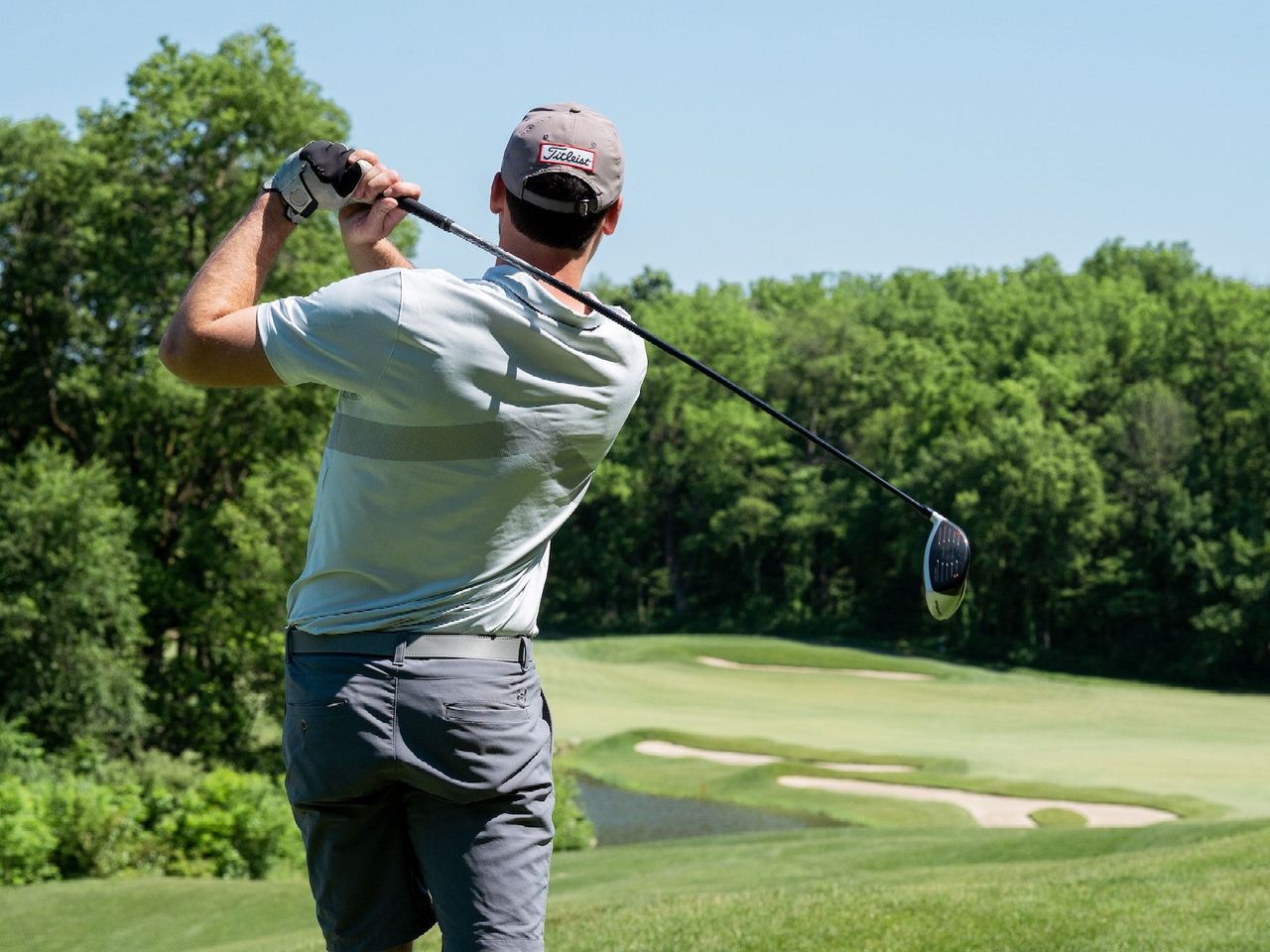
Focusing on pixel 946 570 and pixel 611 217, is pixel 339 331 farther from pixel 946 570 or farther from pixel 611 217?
pixel 946 570

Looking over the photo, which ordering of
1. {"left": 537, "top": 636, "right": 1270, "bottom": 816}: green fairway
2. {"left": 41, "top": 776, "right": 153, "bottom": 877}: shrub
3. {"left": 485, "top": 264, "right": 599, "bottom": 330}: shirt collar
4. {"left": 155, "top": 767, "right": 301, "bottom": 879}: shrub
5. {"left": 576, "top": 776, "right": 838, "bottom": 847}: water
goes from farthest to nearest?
1. {"left": 537, "top": 636, "right": 1270, "bottom": 816}: green fairway
2. {"left": 576, "top": 776, "right": 838, "bottom": 847}: water
3. {"left": 155, "top": 767, "right": 301, "bottom": 879}: shrub
4. {"left": 41, "top": 776, "right": 153, "bottom": 877}: shrub
5. {"left": 485, "top": 264, "right": 599, "bottom": 330}: shirt collar

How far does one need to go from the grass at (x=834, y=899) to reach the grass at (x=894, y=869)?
0.02m

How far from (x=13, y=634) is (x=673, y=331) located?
126 ft

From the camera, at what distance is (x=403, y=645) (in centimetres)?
239

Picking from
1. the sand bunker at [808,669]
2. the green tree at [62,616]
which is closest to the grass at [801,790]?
the green tree at [62,616]

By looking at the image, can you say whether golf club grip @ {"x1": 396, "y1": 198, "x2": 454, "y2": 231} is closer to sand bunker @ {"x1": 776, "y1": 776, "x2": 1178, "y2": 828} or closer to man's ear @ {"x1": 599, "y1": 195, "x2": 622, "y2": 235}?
man's ear @ {"x1": 599, "y1": 195, "x2": 622, "y2": 235}

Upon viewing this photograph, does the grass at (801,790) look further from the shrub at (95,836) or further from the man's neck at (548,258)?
the man's neck at (548,258)

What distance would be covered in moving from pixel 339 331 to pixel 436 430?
216 millimetres

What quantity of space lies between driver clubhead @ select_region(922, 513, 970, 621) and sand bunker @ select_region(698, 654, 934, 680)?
36.4 meters

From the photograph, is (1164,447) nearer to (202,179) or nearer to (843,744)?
(843,744)

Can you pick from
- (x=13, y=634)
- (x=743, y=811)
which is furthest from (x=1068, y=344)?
(x=13, y=634)

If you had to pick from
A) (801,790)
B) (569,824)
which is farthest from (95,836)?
(801,790)

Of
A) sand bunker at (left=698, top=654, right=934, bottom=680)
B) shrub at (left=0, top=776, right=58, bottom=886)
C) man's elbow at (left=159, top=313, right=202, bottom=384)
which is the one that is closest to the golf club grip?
man's elbow at (left=159, top=313, right=202, bottom=384)

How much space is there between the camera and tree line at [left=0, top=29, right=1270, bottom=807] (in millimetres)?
21625
